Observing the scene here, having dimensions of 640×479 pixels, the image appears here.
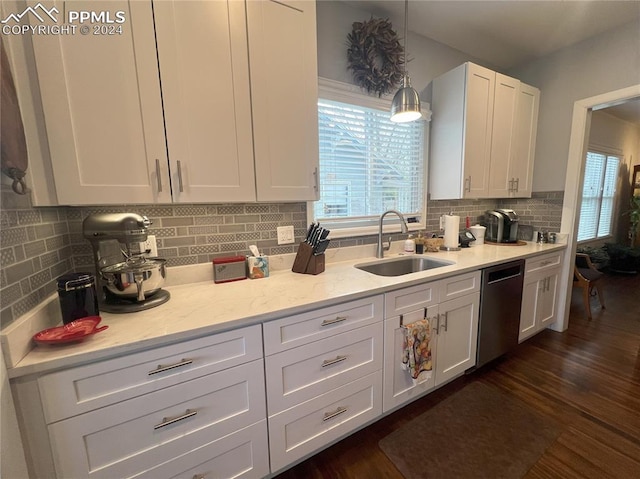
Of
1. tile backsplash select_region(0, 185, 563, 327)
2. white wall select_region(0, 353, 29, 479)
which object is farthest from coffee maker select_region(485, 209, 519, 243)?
white wall select_region(0, 353, 29, 479)

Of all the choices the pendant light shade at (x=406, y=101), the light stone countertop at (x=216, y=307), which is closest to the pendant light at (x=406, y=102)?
the pendant light shade at (x=406, y=101)

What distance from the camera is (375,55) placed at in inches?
76.8

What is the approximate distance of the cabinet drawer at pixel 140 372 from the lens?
0.80m

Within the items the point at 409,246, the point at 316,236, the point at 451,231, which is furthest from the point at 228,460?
the point at 451,231

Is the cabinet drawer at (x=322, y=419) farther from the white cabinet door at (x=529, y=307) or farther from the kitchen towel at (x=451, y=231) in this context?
the white cabinet door at (x=529, y=307)

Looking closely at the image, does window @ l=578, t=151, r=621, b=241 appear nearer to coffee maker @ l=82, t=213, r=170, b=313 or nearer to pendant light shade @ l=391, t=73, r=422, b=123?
pendant light shade @ l=391, t=73, r=422, b=123

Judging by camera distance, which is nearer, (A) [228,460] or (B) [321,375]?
(A) [228,460]

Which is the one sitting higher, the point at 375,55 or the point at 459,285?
the point at 375,55

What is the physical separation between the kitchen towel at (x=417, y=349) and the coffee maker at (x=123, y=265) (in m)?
1.31

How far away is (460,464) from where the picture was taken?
1341 mm

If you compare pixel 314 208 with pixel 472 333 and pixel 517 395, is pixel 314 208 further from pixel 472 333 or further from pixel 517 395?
pixel 517 395

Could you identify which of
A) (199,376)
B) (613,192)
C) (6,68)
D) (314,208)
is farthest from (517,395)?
(613,192)

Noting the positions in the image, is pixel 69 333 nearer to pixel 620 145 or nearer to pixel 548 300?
pixel 548 300

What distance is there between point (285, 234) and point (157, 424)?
3.75 feet
